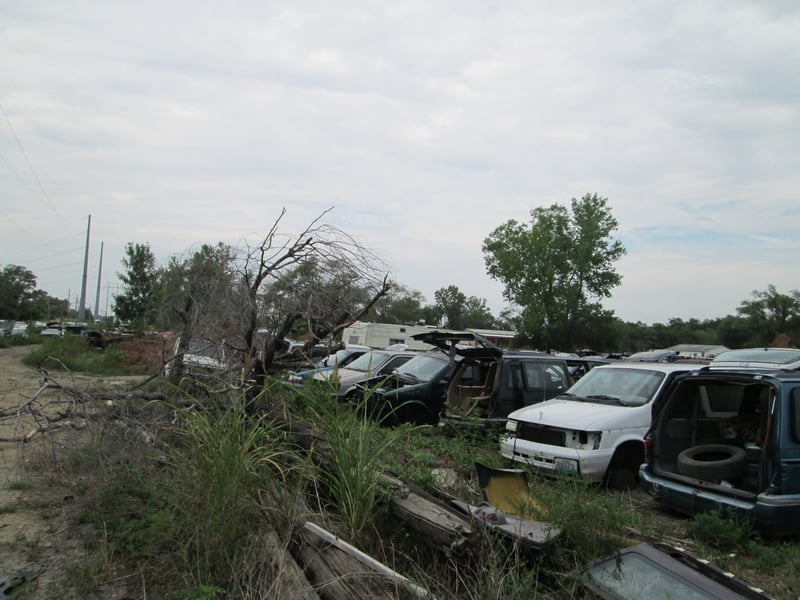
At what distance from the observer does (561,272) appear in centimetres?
5056

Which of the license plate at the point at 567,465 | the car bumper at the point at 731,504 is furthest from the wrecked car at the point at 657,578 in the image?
the license plate at the point at 567,465

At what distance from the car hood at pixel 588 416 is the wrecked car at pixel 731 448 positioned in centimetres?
69

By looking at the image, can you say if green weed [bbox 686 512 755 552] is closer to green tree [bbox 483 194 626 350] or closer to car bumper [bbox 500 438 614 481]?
car bumper [bbox 500 438 614 481]

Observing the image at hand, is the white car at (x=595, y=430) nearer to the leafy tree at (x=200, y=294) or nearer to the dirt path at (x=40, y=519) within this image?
the leafy tree at (x=200, y=294)

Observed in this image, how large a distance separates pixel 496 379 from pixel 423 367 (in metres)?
1.98

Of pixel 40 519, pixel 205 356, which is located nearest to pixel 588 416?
pixel 205 356

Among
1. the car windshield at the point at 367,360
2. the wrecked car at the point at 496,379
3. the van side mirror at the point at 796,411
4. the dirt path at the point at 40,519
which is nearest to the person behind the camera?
the dirt path at the point at 40,519

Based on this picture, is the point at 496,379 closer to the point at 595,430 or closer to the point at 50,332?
the point at 595,430

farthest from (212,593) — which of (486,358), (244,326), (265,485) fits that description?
(486,358)

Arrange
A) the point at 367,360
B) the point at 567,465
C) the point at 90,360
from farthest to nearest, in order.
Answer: the point at 90,360 < the point at 367,360 < the point at 567,465

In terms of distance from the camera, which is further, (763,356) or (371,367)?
(371,367)

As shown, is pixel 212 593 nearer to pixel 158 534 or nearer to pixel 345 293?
pixel 158 534

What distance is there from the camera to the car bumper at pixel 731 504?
16.5 feet

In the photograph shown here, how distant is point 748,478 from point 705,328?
3427 inches
